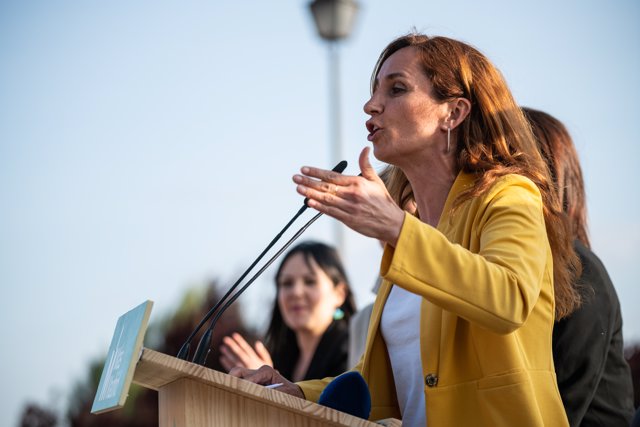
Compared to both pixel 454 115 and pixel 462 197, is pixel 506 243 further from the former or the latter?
pixel 454 115

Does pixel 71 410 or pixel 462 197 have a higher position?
pixel 462 197

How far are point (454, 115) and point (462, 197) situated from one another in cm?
39

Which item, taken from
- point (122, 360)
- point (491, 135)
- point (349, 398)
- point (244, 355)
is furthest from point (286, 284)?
point (122, 360)

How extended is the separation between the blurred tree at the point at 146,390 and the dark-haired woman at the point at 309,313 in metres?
9.00

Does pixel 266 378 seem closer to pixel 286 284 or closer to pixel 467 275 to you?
pixel 467 275

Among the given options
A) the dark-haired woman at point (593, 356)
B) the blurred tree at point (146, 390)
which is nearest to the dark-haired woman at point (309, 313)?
the dark-haired woman at point (593, 356)

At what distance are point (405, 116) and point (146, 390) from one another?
13.9 m

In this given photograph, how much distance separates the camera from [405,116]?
3078 millimetres

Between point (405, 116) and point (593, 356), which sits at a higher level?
point (405, 116)

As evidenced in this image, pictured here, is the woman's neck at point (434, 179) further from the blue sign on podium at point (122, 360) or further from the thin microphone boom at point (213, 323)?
the blue sign on podium at point (122, 360)

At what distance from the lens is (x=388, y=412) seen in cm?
299

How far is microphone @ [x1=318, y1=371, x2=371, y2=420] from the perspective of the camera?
2486 mm

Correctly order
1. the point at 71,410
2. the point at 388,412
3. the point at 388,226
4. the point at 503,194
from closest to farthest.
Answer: the point at 388,226 < the point at 503,194 < the point at 388,412 < the point at 71,410

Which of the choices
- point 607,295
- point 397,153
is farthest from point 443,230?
point 607,295
